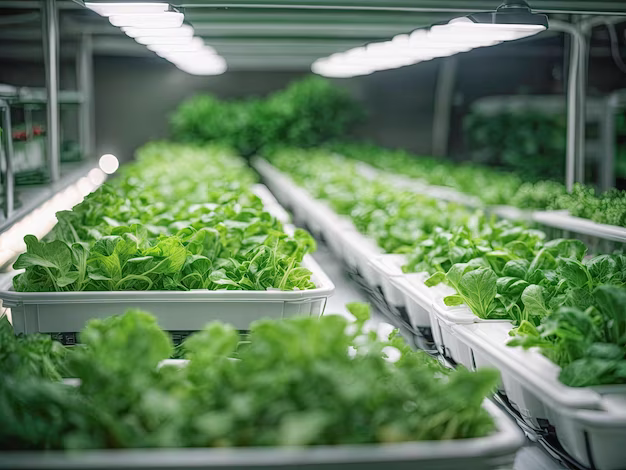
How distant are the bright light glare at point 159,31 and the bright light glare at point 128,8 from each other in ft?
1.20

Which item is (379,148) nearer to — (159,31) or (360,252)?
(360,252)

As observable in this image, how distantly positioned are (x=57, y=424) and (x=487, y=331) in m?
0.83

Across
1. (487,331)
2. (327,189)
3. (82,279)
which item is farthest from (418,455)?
(327,189)

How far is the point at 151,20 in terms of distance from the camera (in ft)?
6.57

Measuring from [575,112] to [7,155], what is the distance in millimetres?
2152

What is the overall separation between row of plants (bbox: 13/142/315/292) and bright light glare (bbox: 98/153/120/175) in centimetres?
395

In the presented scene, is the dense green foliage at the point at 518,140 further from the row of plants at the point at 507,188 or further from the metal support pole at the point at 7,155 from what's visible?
the metal support pole at the point at 7,155

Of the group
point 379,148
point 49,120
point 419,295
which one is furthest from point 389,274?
point 379,148

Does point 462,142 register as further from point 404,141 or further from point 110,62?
point 110,62

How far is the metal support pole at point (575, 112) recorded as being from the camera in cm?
299

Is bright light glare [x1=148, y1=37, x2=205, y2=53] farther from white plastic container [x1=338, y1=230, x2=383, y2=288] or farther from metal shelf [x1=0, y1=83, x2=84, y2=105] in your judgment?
white plastic container [x1=338, y1=230, x2=383, y2=288]

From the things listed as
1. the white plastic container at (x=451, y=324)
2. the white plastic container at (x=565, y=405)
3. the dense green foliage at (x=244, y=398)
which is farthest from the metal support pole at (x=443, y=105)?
the dense green foliage at (x=244, y=398)

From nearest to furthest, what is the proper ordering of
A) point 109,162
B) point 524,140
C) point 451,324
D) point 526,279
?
1. point 451,324
2. point 526,279
3. point 524,140
4. point 109,162

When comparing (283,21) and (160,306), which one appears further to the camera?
(283,21)
